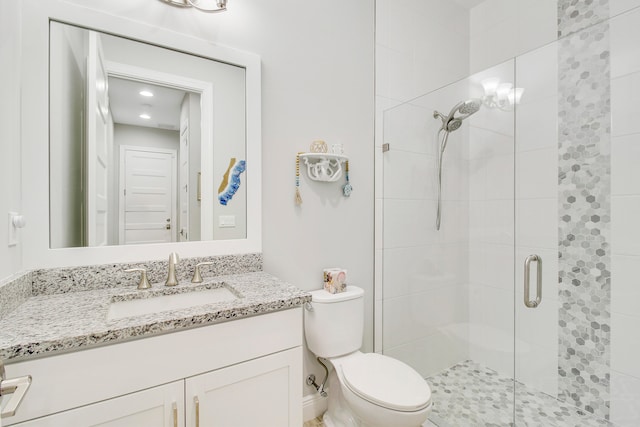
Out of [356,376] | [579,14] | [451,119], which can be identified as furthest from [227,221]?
[579,14]

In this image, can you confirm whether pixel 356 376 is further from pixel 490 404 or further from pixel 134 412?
pixel 134 412

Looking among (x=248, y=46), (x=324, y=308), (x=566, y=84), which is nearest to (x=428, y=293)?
(x=324, y=308)

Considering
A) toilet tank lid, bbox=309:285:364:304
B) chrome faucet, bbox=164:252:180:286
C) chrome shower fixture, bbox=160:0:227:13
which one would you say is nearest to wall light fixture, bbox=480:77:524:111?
toilet tank lid, bbox=309:285:364:304

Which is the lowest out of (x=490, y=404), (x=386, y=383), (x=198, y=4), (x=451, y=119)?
(x=490, y=404)

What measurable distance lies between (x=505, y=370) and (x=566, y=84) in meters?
1.49

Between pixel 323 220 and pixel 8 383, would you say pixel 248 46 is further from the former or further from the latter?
pixel 8 383

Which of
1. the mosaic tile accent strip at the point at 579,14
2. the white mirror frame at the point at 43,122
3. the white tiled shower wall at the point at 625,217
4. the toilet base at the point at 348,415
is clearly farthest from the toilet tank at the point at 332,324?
the mosaic tile accent strip at the point at 579,14

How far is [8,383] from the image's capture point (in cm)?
61

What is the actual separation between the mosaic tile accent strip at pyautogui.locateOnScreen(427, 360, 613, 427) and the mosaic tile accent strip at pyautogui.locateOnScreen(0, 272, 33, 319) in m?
1.92

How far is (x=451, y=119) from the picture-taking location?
5.79 feet

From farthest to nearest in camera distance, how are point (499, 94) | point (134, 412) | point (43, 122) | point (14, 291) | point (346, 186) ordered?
1. point (346, 186)
2. point (499, 94)
3. point (43, 122)
4. point (14, 291)
5. point (134, 412)

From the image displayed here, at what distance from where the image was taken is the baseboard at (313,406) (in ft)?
5.44

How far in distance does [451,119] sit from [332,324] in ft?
4.45

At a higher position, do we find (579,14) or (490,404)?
(579,14)
